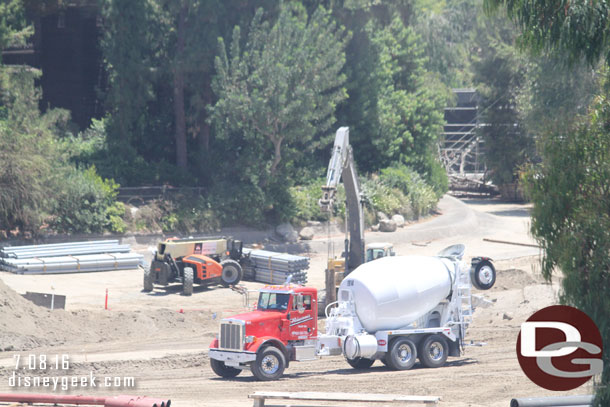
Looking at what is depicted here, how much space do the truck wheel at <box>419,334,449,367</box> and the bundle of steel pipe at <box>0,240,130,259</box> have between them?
18.9 meters

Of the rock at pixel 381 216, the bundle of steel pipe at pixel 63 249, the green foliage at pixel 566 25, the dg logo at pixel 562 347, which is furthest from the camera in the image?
the rock at pixel 381 216

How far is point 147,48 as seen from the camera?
4391cm

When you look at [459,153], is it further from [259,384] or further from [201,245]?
[259,384]

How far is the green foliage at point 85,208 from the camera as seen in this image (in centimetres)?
3788

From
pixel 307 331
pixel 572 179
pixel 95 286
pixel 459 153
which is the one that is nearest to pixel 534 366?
pixel 572 179

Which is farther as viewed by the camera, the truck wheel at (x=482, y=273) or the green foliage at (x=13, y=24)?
the green foliage at (x=13, y=24)

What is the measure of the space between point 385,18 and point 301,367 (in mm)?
34130

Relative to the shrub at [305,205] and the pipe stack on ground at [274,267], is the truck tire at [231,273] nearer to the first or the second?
the pipe stack on ground at [274,267]

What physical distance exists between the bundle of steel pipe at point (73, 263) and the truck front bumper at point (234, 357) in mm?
15588

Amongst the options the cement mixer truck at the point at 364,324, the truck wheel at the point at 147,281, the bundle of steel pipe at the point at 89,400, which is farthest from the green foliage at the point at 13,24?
the bundle of steel pipe at the point at 89,400

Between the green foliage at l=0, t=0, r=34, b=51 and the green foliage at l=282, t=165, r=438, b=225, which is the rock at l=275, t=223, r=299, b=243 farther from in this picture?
the green foliage at l=0, t=0, r=34, b=51

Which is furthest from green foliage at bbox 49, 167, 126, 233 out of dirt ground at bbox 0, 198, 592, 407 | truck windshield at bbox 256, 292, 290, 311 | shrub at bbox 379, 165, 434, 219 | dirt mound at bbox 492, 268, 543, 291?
truck windshield at bbox 256, 292, 290, 311

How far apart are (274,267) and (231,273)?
1.96 m

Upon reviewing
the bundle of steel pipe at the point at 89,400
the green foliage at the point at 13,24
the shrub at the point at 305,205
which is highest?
the green foliage at the point at 13,24
